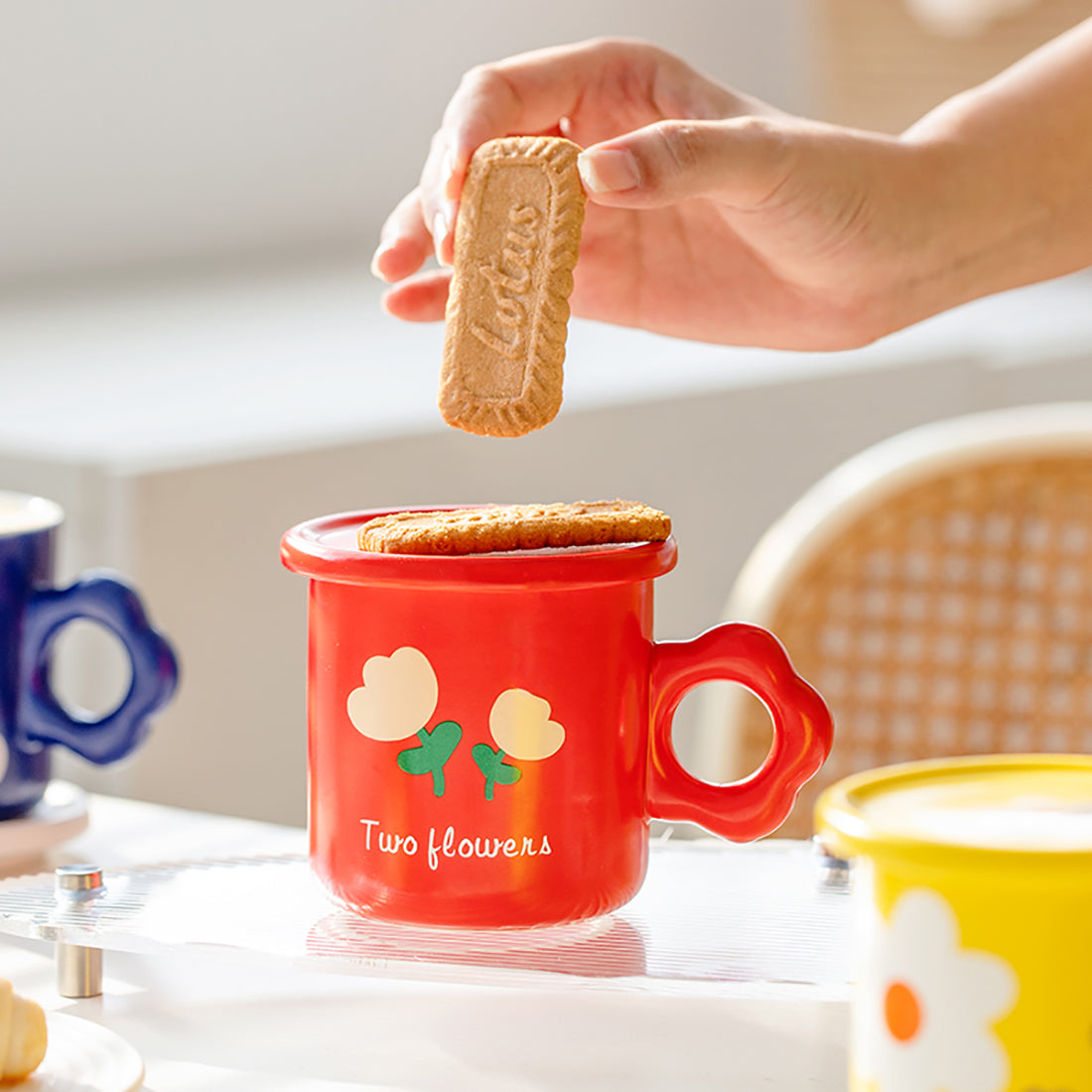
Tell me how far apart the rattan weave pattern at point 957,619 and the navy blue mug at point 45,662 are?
0.48 metres

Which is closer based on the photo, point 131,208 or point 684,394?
point 684,394

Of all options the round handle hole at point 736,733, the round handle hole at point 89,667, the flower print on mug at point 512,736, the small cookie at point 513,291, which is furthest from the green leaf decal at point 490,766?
the round handle hole at point 89,667

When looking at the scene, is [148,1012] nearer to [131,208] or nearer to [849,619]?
[849,619]

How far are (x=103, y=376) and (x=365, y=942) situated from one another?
105 centimetres

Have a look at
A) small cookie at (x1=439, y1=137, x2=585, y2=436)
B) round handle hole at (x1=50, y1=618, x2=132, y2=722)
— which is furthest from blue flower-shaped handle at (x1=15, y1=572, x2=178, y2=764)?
round handle hole at (x1=50, y1=618, x2=132, y2=722)

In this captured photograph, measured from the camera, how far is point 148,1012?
59cm

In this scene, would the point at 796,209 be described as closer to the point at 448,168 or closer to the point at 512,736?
the point at 448,168

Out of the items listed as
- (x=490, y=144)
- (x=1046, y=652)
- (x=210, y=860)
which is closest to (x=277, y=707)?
(x=1046, y=652)

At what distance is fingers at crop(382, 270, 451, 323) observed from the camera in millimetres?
791

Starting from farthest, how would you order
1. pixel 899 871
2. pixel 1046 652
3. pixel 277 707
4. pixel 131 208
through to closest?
pixel 131 208
pixel 277 707
pixel 1046 652
pixel 899 871

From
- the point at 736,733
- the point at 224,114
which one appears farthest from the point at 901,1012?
the point at 224,114

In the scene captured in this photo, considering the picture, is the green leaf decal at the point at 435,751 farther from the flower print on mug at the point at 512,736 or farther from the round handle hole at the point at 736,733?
the round handle hole at the point at 736,733

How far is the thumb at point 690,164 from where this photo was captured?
590 millimetres

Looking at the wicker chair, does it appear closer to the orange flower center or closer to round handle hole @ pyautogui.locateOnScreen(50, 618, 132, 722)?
round handle hole @ pyautogui.locateOnScreen(50, 618, 132, 722)
